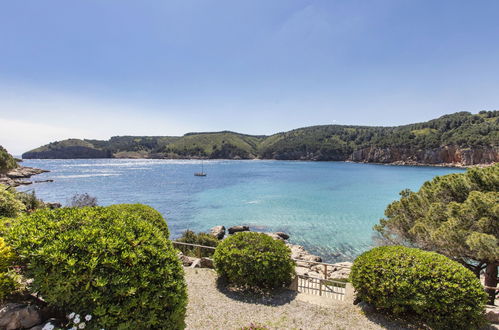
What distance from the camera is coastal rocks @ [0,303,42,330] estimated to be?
3.85 meters

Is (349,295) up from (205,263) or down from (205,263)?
up

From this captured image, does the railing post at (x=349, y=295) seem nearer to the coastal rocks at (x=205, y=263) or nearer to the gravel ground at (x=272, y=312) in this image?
the gravel ground at (x=272, y=312)

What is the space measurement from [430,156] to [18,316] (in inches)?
6459

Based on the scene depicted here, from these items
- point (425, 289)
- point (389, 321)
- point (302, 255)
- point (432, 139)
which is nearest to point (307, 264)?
point (302, 255)

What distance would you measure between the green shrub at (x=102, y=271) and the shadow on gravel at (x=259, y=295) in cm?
439

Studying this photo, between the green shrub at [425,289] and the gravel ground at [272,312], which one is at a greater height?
the green shrub at [425,289]

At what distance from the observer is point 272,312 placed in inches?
298

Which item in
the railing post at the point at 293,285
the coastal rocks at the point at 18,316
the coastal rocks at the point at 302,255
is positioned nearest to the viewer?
the coastal rocks at the point at 18,316

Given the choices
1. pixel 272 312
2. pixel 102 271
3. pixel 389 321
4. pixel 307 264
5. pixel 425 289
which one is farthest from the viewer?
pixel 307 264

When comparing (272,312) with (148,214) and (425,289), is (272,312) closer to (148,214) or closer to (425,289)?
(425,289)

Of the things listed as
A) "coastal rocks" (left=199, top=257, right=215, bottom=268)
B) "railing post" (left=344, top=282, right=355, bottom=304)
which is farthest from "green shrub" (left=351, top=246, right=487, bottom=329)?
"coastal rocks" (left=199, top=257, right=215, bottom=268)

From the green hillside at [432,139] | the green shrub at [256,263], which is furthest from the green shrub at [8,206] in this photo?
the green hillside at [432,139]

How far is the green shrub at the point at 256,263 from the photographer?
348 inches

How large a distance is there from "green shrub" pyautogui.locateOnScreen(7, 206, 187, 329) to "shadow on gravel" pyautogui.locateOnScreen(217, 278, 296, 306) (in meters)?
4.39
